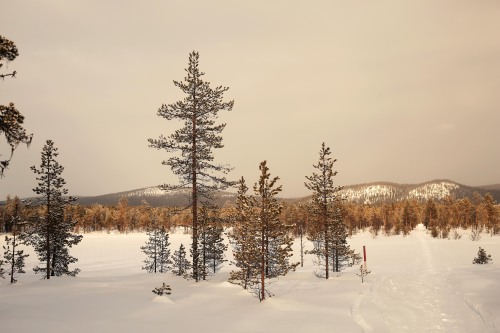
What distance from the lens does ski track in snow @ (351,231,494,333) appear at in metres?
11.0

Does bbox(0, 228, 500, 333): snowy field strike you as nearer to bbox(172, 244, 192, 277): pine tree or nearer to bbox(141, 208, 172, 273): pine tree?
bbox(172, 244, 192, 277): pine tree

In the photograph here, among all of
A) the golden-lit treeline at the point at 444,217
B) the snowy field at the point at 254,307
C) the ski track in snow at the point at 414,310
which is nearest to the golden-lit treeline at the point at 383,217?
the golden-lit treeline at the point at 444,217

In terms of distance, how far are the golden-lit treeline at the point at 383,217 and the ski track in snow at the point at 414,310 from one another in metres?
44.8

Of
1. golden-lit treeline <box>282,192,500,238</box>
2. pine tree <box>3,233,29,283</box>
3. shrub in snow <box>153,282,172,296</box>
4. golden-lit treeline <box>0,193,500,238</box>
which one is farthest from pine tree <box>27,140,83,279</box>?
golden-lit treeline <box>282,192,500,238</box>

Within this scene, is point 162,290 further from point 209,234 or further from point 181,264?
point 181,264

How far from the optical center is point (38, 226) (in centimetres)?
2714

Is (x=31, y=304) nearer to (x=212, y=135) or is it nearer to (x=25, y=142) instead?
(x=25, y=142)

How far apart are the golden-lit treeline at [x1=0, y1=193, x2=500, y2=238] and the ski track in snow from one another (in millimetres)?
44846

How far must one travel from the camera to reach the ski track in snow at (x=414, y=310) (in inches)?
435

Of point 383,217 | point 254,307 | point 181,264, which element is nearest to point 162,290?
point 254,307

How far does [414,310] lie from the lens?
527 inches

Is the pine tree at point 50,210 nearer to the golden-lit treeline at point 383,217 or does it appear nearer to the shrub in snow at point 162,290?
the shrub in snow at point 162,290

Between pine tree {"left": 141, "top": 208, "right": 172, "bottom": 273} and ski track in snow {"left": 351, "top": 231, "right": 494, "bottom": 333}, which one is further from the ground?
ski track in snow {"left": 351, "top": 231, "right": 494, "bottom": 333}

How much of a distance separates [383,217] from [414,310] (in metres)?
116
